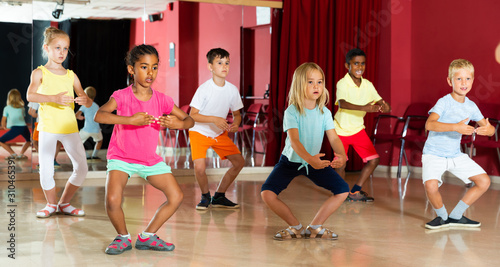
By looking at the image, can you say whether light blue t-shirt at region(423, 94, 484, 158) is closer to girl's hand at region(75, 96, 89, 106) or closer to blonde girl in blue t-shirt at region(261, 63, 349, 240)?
blonde girl in blue t-shirt at region(261, 63, 349, 240)

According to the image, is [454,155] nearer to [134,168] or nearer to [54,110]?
[134,168]

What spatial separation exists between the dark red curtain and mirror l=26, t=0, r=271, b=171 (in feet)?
0.75

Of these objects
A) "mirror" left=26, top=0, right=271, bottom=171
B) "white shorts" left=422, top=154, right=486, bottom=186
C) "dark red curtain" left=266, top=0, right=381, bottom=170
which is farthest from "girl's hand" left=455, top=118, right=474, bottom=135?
"mirror" left=26, top=0, right=271, bottom=171

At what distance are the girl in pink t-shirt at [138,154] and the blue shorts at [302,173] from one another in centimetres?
58

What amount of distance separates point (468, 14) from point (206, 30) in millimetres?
2853

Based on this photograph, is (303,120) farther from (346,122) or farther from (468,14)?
(468,14)

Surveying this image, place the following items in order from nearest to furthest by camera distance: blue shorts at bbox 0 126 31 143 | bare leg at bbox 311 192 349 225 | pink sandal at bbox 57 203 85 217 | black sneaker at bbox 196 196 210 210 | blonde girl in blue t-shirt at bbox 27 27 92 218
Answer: bare leg at bbox 311 192 349 225
blonde girl in blue t-shirt at bbox 27 27 92 218
pink sandal at bbox 57 203 85 217
black sneaker at bbox 196 196 210 210
blue shorts at bbox 0 126 31 143

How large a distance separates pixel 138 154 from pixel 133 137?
3.6 inches

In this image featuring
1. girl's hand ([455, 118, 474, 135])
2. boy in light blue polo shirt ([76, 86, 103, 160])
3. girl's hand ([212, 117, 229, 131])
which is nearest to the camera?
girl's hand ([455, 118, 474, 135])

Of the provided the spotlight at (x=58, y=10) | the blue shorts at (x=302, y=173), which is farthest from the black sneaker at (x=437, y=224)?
the spotlight at (x=58, y=10)

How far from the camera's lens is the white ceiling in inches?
238

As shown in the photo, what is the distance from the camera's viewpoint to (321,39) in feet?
21.8

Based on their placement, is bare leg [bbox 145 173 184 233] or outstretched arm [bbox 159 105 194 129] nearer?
outstretched arm [bbox 159 105 194 129]

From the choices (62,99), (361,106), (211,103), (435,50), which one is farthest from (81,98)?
(435,50)
